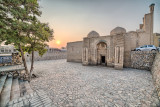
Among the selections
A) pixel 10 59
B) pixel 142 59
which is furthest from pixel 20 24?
pixel 142 59

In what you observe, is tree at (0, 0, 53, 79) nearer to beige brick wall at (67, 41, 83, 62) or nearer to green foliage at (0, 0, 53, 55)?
green foliage at (0, 0, 53, 55)

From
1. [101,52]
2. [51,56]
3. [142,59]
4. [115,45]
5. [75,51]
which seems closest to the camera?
[142,59]

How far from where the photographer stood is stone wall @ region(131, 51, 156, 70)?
10114 mm

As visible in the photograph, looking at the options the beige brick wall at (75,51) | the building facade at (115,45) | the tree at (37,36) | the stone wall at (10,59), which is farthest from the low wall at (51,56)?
the tree at (37,36)

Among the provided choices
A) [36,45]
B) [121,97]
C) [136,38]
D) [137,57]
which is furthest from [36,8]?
[136,38]

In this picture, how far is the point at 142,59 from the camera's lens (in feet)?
35.3

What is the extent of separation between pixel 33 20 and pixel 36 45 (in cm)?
250

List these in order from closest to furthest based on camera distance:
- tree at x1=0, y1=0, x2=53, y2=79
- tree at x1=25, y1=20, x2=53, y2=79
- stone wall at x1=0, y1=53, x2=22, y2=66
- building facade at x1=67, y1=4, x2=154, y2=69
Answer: tree at x1=0, y1=0, x2=53, y2=79 < tree at x1=25, y1=20, x2=53, y2=79 < stone wall at x1=0, y1=53, x2=22, y2=66 < building facade at x1=67, y1=4, x2=154, y2=69

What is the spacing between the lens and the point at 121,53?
1066cm

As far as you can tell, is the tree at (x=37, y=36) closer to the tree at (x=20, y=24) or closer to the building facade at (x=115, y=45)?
the tree at (x=20, y=24)

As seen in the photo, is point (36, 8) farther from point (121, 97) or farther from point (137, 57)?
point (137, 57)

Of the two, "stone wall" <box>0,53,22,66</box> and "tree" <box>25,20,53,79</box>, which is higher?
"tree" <box>25,20,53,79</box>

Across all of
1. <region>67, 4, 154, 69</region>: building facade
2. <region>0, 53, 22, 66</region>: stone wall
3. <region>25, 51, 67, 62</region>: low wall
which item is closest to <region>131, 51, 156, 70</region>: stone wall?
<region>67, 4, 154, 69</region>: building facade

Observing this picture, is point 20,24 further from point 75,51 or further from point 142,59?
point 142,59
